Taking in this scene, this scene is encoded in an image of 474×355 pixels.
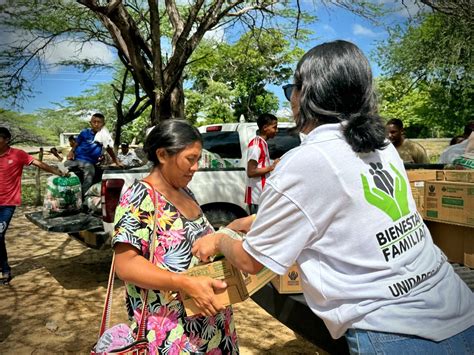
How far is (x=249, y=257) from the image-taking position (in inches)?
52.8

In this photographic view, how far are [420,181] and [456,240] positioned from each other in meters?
0.50

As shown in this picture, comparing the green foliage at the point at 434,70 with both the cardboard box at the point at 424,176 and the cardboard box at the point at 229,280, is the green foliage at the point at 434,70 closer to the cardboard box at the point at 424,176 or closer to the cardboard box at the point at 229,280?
the cardboard box at the point at 424,176

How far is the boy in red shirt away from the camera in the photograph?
5.67 meters

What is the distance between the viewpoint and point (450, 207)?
3.18 meters

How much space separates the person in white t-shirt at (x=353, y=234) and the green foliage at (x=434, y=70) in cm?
1089

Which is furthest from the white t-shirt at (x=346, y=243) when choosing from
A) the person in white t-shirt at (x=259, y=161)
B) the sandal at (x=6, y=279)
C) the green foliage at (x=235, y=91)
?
the green foliage at (x=235, y=91)

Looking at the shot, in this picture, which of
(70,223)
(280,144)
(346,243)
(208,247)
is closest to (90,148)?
(70,223)

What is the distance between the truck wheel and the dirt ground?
1.49 m

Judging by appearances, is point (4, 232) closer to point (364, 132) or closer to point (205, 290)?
point (205, 290)

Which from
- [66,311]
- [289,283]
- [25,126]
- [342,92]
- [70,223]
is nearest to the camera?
[342,92]

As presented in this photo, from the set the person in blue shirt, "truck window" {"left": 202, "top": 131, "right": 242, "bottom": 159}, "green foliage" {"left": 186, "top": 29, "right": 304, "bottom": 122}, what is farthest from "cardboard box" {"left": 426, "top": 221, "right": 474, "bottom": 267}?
"green foliage" {"left": 186, "top": 29, "right": 304, "bottom": 122}

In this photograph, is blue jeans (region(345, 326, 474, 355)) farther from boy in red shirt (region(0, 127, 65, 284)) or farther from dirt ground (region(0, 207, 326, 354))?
boy in red shirt (region(0, 127, 65, 284))

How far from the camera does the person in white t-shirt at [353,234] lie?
1.21 meters

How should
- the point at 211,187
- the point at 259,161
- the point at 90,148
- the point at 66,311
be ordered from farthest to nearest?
the point at 90,148, the point at 211,187, the point at 259,161, the point at 66,311
